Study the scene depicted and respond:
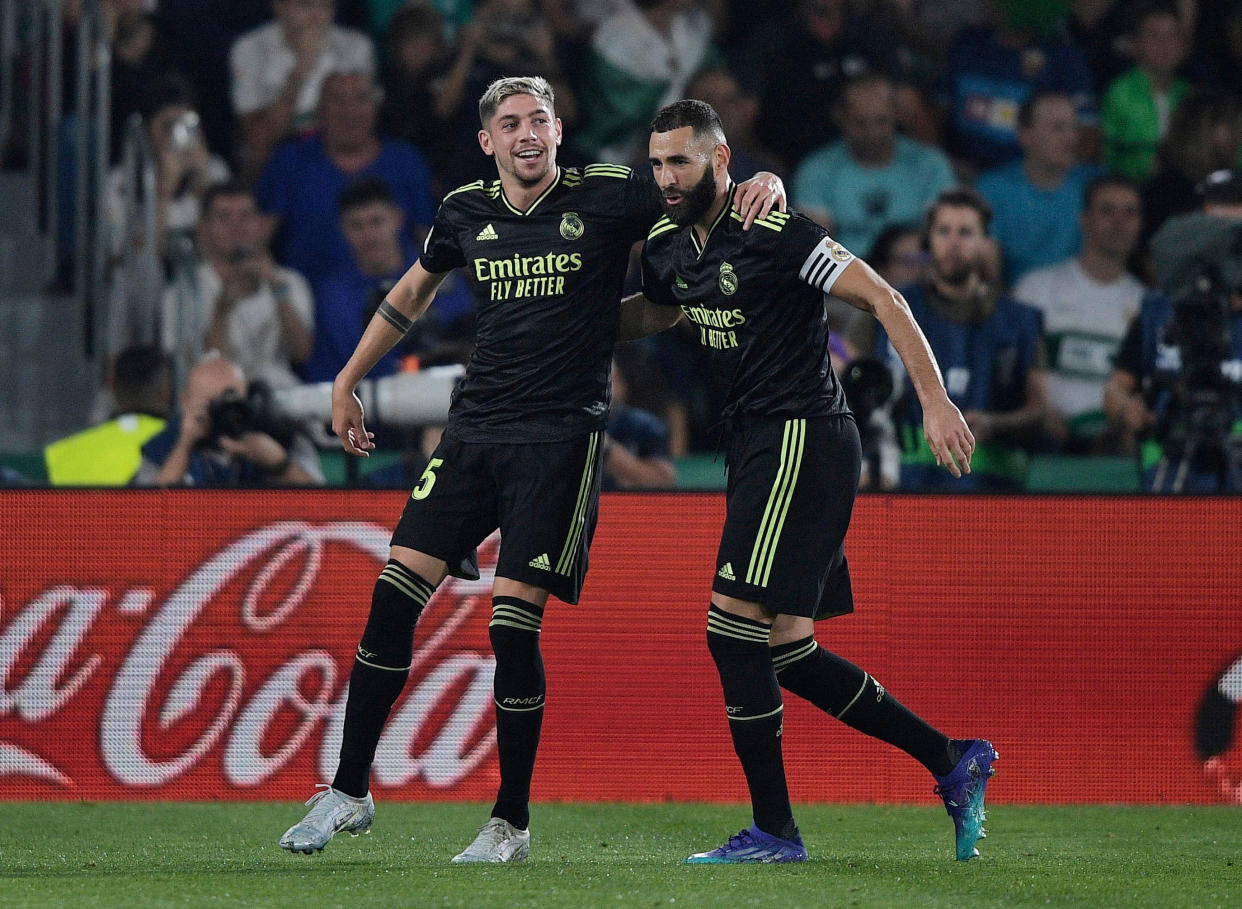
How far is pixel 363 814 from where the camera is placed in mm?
4961

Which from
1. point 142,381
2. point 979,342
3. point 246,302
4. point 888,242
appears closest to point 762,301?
point 979,342

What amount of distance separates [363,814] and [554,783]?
6.11ft

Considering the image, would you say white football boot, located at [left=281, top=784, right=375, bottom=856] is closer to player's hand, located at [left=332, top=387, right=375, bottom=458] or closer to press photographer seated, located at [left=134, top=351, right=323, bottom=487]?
player's hand, located at [left=332, top=387, right=375, bottom=458]

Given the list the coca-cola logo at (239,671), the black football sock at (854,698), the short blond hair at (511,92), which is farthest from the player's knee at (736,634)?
the coca-cola logo at (239,671)

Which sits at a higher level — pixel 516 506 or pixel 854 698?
pixel 516 506

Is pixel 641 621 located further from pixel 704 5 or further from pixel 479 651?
pixel 704 5

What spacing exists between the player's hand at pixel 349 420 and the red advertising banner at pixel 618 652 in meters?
1.52

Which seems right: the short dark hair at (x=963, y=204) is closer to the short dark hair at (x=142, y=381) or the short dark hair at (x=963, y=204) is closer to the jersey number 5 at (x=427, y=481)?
the short dark hair at (x=142, y=381)

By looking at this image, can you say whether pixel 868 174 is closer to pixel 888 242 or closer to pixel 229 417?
pixel 888 242

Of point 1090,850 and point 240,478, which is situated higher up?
point 240,478

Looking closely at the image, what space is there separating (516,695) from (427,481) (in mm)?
649

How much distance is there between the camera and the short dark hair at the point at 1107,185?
1009 cm

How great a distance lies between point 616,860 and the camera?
5062 millimetres

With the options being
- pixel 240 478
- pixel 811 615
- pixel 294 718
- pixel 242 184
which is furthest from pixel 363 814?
pixel 242 184
